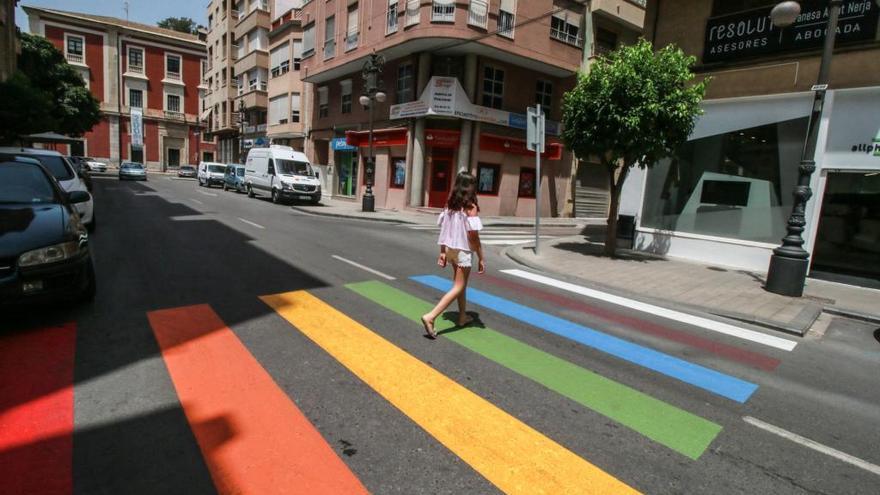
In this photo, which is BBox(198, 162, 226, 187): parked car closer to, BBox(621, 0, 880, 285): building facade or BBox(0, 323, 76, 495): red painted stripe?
BBox(621, 0, 880, 285): building facade

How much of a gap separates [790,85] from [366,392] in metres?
11.0

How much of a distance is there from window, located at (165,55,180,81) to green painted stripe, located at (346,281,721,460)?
59.9m

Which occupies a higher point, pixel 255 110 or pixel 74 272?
pixel 255 110

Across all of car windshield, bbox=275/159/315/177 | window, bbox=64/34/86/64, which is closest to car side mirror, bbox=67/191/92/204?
car windshield, bbox=275/159/315/177

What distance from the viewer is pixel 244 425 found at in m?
3.00

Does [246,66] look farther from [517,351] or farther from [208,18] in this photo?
[517,351]

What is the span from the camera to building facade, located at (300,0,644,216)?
64.1ft

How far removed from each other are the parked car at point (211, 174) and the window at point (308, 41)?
33.4ft

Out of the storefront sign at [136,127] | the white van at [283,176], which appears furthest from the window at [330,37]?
the storefront sign at [136,127]

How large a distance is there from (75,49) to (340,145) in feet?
135

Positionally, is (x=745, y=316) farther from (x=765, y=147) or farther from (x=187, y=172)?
(x=187, y=172)

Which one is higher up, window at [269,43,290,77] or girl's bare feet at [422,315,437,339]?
window at [269,43,290,77]

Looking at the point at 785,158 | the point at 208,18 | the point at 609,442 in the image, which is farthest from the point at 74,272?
the point at 208,18

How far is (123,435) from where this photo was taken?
9.28 ft
